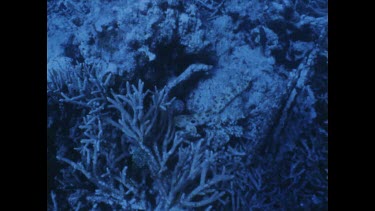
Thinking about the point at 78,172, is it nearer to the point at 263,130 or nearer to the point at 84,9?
the point at 84,9

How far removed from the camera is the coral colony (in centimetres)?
180

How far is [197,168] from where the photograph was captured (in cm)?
178

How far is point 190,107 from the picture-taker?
186cm

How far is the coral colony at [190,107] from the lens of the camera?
1.80 m

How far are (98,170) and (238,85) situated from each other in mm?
1054

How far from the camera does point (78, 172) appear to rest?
188 cm

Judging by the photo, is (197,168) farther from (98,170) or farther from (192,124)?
(98,170)

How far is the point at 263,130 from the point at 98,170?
1.09 m
